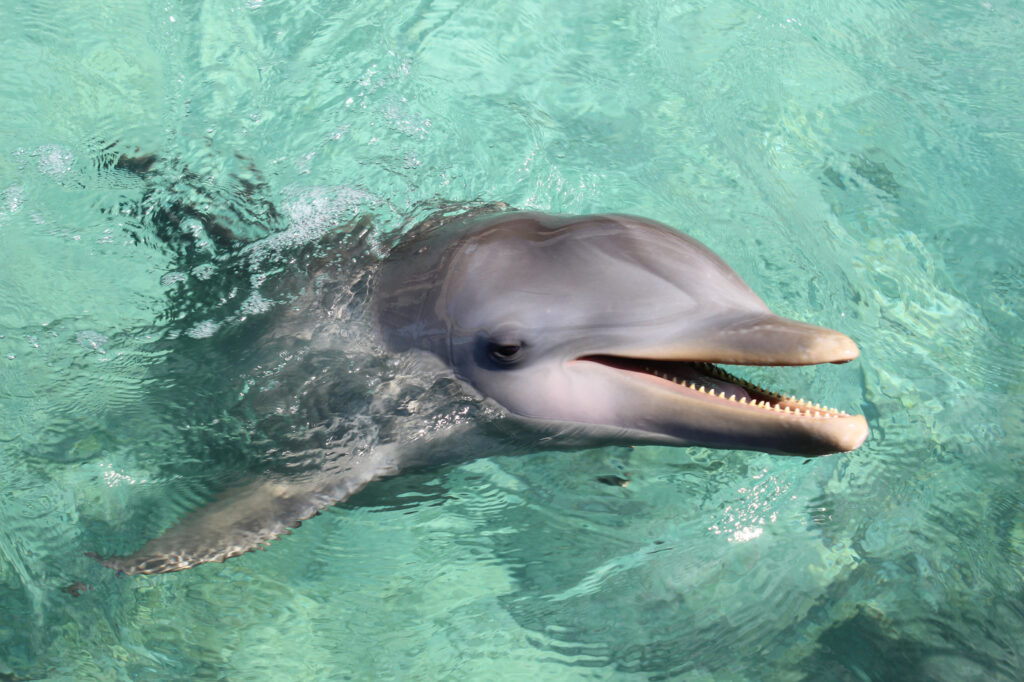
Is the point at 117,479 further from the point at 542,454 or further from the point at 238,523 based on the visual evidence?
the point at 542,454

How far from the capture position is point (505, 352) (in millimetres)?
4680

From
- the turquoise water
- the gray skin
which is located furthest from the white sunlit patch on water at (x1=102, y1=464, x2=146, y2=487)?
the gray skin

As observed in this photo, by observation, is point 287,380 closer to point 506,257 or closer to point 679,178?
point 506,257

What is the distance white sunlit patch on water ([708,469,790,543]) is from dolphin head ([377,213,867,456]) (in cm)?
157

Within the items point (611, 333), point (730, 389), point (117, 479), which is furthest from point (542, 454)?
point (117, 479)

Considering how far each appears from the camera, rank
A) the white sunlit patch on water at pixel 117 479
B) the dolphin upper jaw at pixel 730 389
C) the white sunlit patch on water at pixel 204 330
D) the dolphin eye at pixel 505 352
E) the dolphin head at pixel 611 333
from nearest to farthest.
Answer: the dolphin upper jaw at pixel 730 389 < the dolphin head at pixel 611 333 < the dolphin eye at pixel 505 352 < the white sunlit patch on water at pixel 117 479 < the white sunlit patch on water at pixel 204 330

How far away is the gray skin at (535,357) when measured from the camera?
164 inches

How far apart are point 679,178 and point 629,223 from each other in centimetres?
340

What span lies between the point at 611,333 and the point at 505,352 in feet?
1.90

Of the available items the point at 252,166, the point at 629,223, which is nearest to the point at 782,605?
the point at 629,223

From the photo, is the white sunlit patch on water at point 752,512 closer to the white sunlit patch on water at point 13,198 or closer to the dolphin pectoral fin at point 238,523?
the dolphin pectoral fin at point 238,523

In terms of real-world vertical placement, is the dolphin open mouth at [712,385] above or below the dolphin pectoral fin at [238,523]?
above

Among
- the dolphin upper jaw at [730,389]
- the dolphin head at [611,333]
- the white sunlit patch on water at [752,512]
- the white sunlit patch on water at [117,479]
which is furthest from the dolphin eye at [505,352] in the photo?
the white sunlit patch on water at [117,479]

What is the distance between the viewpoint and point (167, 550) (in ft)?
15.8
